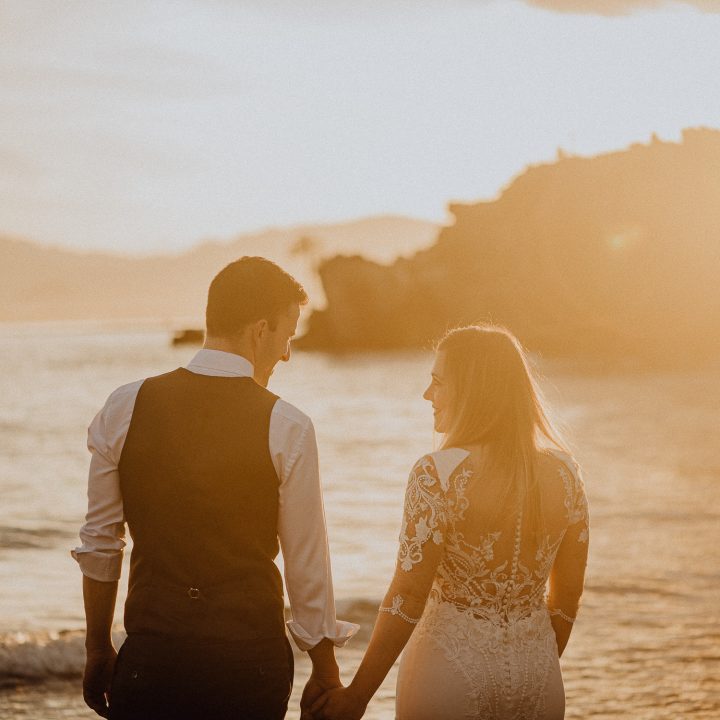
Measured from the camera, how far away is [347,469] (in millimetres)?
32188

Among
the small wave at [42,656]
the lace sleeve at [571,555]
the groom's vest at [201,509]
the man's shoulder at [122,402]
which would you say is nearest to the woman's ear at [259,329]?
the groom's vest at [201,509]

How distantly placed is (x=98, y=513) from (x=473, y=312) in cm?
11903

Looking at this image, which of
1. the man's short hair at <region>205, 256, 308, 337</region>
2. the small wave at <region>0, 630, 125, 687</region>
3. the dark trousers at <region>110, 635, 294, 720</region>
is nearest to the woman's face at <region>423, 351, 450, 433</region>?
the man's short hair at <region>205, 256, 308, 337</region>

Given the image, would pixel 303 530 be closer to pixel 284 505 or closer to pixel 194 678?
pixel 284 505

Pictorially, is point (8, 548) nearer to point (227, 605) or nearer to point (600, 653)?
point (600, 653)

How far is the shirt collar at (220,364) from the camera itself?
317cm

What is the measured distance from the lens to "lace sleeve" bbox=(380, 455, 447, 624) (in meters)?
3.17

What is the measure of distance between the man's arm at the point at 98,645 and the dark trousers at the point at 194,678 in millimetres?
188

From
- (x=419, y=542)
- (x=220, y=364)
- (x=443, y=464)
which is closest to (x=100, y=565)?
(x=220, y=364)

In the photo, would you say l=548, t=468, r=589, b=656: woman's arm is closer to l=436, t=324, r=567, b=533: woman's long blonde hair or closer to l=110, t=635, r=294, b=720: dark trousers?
l=436, t=324, r=567, b=533: woman's long blonde hair

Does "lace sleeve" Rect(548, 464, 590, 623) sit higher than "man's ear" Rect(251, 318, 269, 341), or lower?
lower

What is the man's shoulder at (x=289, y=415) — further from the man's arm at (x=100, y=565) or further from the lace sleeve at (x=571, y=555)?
the lace sleeve at (x=571, y=555)

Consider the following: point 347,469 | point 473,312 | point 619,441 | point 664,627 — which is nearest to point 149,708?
point 664,627

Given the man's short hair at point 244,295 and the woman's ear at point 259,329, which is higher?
the man's short hair at point 244,295
